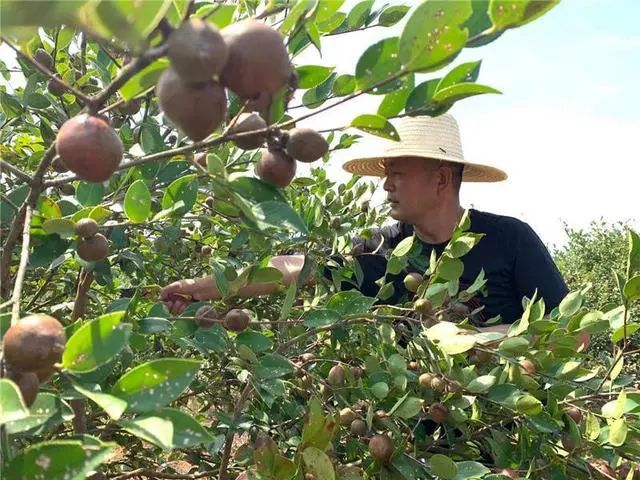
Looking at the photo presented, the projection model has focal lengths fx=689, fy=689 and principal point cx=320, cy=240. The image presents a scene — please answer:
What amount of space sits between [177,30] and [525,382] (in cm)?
110

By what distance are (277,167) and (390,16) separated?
740 millimetres

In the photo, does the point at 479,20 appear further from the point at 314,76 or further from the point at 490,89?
the point at 314,76

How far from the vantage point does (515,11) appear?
0.66 meters

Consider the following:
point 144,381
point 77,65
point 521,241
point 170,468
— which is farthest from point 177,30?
point 521,241

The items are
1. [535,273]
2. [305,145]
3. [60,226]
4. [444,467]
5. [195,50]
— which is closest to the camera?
[195,50]

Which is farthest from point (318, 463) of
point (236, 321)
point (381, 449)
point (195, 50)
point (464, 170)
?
point (464, 170)

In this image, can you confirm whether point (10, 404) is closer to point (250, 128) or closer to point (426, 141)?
point (250, 128)

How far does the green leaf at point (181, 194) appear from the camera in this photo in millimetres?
1085

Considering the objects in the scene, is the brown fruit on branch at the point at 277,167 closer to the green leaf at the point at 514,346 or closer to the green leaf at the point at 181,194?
the green leaf at the point at 181,194

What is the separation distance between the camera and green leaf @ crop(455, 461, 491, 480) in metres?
1.24

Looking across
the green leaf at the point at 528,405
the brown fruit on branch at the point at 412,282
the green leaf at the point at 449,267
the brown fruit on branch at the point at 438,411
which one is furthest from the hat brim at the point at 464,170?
the green leaf at the point at 528,405

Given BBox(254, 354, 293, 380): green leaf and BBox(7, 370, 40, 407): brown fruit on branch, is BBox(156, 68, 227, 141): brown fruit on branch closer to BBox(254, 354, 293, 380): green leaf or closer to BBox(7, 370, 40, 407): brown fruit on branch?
BBox(7, 370, 40, 407): brown fruit on branch

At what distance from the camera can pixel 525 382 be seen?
1394 millimetres

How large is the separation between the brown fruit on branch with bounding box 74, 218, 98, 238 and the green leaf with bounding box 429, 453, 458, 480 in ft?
2.33
